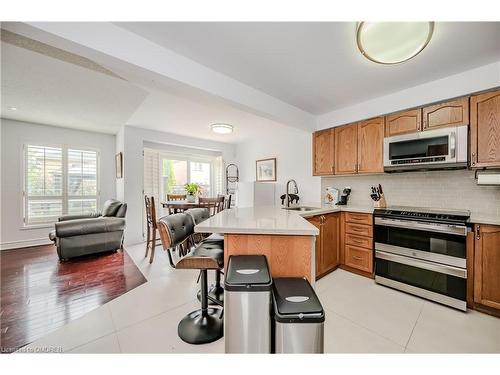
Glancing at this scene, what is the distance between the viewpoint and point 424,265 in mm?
2189

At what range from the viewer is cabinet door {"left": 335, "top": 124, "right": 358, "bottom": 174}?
2998mm

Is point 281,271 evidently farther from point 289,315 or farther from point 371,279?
point 371,279

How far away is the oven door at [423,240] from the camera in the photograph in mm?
2023

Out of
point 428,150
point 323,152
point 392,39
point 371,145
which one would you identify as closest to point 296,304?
point 392,39

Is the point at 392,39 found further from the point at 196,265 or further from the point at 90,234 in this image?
the point at 90,234

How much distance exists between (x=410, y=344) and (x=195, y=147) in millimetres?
4971

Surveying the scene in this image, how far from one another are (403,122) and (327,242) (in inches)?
69.7

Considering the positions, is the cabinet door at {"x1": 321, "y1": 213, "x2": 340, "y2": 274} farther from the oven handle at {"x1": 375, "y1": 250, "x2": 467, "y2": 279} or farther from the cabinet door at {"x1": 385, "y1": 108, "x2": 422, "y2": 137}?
the cabinet door at {"x1": 385, "y1": 108, "x2": 422, "y2": 137}

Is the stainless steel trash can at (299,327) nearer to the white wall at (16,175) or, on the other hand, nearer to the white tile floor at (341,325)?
the white tile floor at (341,325)

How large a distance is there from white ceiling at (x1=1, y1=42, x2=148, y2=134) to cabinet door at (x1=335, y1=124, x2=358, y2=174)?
9.34 ft

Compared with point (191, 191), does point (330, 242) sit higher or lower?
lower

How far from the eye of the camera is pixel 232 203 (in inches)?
210

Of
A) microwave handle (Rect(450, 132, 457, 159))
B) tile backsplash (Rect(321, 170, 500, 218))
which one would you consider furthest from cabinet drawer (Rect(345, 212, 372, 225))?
microwave handle (Rect(450, 132, 457, 159))

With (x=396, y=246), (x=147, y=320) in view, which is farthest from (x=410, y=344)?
(x=147, y=320)
